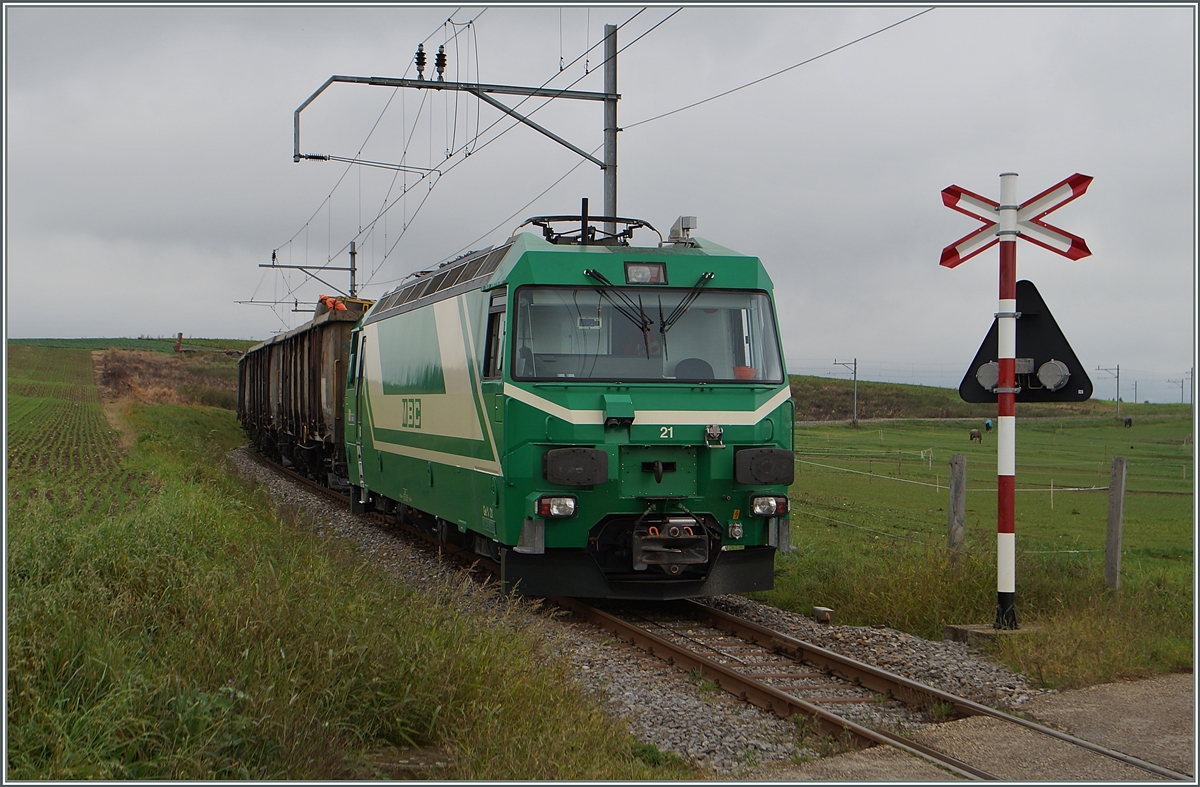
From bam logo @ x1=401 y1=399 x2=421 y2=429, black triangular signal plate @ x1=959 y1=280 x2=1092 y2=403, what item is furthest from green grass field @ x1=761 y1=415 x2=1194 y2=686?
bam logo @ x1=401 y1=399 x2=421 y2=429

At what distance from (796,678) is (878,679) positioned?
2.04 feet

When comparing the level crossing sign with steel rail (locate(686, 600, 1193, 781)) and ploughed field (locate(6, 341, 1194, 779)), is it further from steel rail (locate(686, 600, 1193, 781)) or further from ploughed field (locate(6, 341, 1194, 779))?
steel rail (locate(686, 600, 1193, 781))

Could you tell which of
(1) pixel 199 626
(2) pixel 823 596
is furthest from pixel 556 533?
(1) pixel 199 626

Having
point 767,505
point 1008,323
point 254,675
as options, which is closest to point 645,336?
point 767,505

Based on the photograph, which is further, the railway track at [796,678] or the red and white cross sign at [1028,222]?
the red and white cross sign at [1028,222]

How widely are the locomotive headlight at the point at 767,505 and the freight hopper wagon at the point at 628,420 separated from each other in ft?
0.06

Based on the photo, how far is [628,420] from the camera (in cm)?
902

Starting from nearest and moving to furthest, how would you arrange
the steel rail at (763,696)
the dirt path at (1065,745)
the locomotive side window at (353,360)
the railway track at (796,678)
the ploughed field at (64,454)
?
the dirt path at (1065,745) < the steel rail at (763,696) < the railway track at (796,678) < the ploughed field at (64,454) < the locomotive side window at (353,360)

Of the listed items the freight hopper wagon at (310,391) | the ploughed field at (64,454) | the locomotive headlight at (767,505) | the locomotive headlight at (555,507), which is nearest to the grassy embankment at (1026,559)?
the locomotive headlight at (767,505)

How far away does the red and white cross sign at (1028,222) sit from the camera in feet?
27.0

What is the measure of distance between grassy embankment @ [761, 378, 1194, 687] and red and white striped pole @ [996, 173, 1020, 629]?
0.39m

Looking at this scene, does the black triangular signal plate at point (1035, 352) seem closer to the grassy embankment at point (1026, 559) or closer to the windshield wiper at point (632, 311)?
the grassy embankment at point (1026, 559)

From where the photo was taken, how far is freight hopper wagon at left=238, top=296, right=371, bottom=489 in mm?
21453

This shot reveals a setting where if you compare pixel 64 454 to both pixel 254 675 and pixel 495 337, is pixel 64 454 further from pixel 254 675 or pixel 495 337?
pixel 254 675
